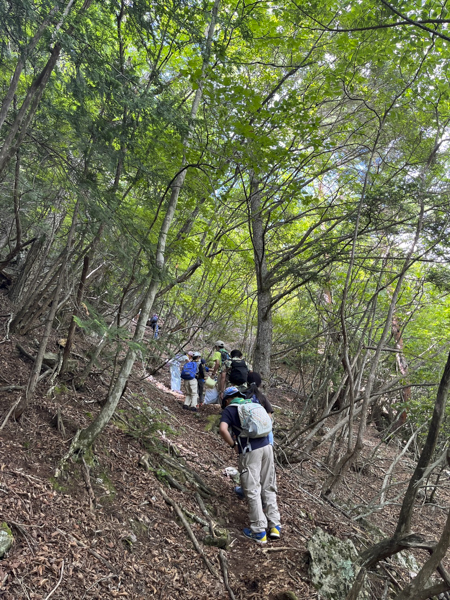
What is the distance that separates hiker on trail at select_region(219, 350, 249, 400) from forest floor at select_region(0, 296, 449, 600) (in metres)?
1.45

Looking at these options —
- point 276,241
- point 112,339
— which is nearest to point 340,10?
point 276,241

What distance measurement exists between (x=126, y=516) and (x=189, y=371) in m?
5.10

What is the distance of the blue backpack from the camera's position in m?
8.66

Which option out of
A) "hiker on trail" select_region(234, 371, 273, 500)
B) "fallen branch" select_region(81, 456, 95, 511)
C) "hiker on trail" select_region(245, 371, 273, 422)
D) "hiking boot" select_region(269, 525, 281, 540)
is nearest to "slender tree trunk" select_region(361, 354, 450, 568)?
"hiking boot" select_region(269, 525, 281, 540)

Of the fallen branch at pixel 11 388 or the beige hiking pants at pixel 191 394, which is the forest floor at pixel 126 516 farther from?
the beige hiking pants at pixel 191 394

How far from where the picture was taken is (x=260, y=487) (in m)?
4.20

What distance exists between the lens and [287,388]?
52.7 feet

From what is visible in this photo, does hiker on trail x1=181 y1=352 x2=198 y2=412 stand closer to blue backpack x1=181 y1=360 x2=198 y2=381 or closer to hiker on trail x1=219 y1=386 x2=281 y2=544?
blue backpack x1=181 y1=360 x2=198 y2=381

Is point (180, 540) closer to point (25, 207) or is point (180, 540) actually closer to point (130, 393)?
point (130, 393)

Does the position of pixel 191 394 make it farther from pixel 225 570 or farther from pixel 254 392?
pixel 225 570

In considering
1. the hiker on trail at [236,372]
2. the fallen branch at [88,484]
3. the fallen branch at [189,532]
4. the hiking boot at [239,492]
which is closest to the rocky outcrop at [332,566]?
the fallen branch at [189,532]

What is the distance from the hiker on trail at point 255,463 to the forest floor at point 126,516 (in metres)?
0.20

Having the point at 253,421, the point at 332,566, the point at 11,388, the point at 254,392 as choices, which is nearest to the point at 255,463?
the point at 253,421

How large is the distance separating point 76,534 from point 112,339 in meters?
1.77
